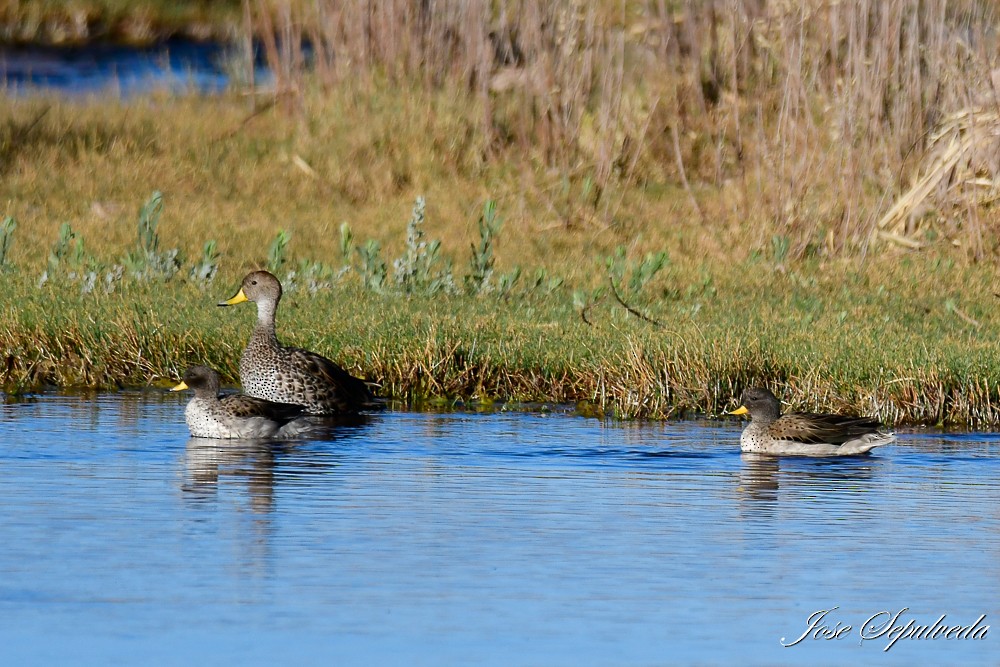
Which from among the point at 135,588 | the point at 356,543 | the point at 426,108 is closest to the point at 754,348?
the point at 356,543

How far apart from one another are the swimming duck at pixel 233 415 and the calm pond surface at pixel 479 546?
15 cm

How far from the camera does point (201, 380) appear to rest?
11.8m

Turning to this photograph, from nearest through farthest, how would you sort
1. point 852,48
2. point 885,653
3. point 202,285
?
point 885,653 < point 202,285 < point 852,48

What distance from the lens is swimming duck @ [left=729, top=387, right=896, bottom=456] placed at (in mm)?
10953

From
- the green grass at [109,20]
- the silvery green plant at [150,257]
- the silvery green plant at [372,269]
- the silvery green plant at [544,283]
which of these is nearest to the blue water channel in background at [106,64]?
the green grass at [109,20]

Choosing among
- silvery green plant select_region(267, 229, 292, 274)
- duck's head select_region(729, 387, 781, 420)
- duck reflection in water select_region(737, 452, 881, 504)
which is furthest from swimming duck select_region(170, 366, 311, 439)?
silvery green plant select_region(267, 229, 292, 274)

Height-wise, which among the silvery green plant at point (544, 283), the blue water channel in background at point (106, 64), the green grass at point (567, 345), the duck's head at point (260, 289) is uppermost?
the blue water channel in background at point (106, 64)

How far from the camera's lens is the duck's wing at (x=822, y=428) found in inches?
434

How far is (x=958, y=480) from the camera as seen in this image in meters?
10.0

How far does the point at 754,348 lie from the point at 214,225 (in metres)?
8.05

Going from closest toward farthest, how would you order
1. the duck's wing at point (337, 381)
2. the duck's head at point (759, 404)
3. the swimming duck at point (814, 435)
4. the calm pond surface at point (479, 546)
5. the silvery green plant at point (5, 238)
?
the calm pond surface at point (479, 546) → the swimming duck at point (814, 435) → the duck's head at point (759, 404) → the duck's wing at point (337, 381) → the silvery green plant at point (5, 238)

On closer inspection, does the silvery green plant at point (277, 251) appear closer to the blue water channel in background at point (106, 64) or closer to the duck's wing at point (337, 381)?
the duck's wing at point (337, 381)

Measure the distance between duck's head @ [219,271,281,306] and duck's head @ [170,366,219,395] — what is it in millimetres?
1420

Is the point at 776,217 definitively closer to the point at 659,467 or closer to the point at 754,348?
the point at 754,348
